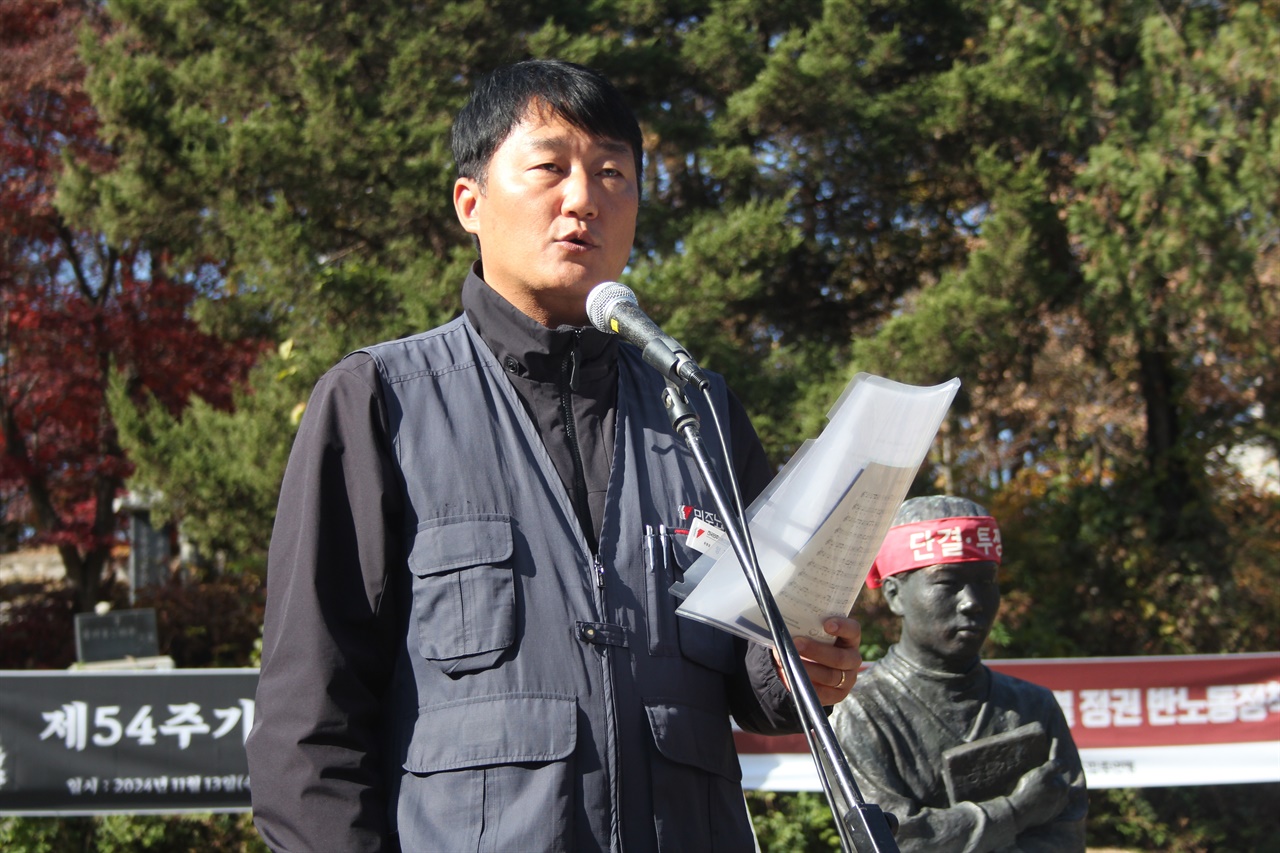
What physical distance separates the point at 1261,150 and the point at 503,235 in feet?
21.2

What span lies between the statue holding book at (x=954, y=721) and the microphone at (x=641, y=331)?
67.1 inches

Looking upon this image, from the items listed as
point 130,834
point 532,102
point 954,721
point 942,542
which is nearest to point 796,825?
point 954,721

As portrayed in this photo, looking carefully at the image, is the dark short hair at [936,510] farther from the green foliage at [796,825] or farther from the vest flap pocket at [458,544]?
the green foliage at [796,825]

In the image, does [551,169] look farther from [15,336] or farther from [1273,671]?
[15,336]

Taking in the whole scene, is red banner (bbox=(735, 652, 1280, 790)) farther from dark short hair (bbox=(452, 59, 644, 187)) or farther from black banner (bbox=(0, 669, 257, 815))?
dark short hair (bbox=(452, 59, 644, 187))

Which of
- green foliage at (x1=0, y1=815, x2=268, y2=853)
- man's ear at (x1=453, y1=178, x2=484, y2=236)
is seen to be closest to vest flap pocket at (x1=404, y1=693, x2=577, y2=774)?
man's ear at (x1=453, y1=178, x2=484, y2=236)

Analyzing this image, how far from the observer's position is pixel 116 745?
5297 mm

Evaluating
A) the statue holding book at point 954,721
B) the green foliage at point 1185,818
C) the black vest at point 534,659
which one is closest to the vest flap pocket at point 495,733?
the black vest at point 534,659

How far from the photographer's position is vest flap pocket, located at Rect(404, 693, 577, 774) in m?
1.43

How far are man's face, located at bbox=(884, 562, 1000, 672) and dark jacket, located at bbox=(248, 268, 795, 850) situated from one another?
1597 millimetres

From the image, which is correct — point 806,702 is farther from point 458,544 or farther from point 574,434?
point 574,434

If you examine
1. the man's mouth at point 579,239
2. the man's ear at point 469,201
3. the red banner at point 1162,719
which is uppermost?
the man's ear at point 469,201

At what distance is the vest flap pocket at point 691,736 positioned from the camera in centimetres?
151

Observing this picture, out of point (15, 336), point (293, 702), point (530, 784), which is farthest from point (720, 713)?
point (15, 336)
